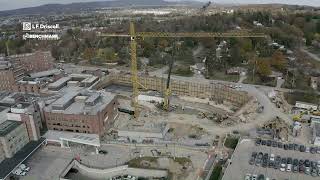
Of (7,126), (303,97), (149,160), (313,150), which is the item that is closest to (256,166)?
(313,150)

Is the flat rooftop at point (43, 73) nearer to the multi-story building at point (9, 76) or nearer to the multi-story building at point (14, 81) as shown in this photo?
the multi-story building at point (14, 81)

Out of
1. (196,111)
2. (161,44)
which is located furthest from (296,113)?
(161,44)

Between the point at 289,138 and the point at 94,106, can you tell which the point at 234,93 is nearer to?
the point at 289,138

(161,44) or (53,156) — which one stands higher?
(161,44)

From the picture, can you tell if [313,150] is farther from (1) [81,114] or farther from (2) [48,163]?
(2) [48,163]

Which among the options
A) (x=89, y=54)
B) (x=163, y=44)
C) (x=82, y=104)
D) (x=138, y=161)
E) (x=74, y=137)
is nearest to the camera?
(x=138, y=161)

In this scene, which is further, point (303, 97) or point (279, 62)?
point (279, 62)

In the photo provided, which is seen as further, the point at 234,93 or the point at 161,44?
the point at 161,44
